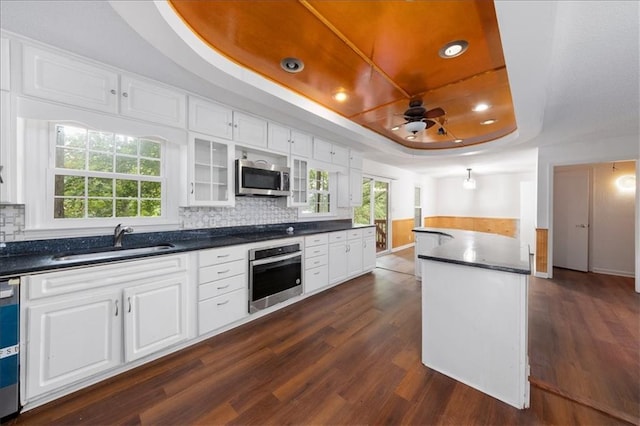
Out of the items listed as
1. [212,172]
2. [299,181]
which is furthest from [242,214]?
[299,181]

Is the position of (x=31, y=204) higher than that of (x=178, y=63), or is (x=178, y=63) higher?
(x=178, y=63)

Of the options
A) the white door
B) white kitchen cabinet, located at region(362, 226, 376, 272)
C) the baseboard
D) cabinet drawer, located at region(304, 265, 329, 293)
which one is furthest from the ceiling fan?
the baseboard

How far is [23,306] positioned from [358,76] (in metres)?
2.89

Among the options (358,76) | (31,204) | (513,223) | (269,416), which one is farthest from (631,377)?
(513,223)

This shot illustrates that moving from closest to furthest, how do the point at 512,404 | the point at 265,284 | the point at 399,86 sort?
the point at 512,404
the point at 399,86
the point at 265,284

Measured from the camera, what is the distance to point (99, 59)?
1.94 meters

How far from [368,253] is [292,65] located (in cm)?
334

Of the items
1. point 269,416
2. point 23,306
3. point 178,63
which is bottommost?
point 269,416

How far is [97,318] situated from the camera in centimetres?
171

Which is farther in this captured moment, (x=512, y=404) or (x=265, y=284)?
(x=265, y=284)

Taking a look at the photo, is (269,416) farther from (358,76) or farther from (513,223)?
(513,223)

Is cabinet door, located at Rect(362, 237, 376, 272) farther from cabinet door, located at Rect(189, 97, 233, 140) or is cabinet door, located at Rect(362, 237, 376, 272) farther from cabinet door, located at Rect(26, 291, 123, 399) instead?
cabinet door, located at Rect(26, 291, 123, 399)

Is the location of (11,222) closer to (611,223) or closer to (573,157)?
(573,157)

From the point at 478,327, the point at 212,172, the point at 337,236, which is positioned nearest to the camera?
the point at 478,327
